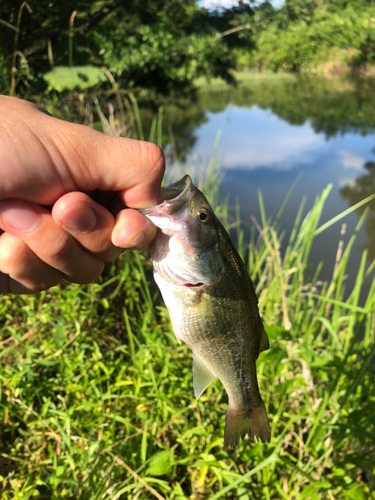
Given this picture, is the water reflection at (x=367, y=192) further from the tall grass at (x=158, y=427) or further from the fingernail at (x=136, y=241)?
the fingernail at (x=136, y=241)

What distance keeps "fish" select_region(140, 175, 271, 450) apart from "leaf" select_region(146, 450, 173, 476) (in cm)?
49

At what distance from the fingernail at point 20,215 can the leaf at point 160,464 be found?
131 cm

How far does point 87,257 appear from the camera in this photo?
1371 mm

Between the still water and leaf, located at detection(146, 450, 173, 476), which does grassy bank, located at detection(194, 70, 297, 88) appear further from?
leaf, located at detection(146, 450, 173, 476)

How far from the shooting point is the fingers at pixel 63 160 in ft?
3.50

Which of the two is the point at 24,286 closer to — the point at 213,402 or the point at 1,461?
the point at 1,461

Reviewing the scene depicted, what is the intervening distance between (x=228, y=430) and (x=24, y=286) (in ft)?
3.56

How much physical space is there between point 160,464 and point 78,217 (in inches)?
A: 51.8

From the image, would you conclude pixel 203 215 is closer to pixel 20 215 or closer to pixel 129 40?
pixel 20 215

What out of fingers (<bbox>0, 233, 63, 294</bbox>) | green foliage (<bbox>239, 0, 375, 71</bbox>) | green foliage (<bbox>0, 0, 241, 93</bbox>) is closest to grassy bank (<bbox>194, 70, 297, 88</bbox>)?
green foliage (<bbox>239, 0, 375, 71</bbox>)

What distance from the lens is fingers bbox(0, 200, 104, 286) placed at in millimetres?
1176

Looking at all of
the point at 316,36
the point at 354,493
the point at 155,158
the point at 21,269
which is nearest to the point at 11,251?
the point at 21,269

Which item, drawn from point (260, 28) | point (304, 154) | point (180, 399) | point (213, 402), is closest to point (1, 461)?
point (180, 399)

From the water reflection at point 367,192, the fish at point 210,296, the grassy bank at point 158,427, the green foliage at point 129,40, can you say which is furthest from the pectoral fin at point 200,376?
the green foliage at point 129,40
